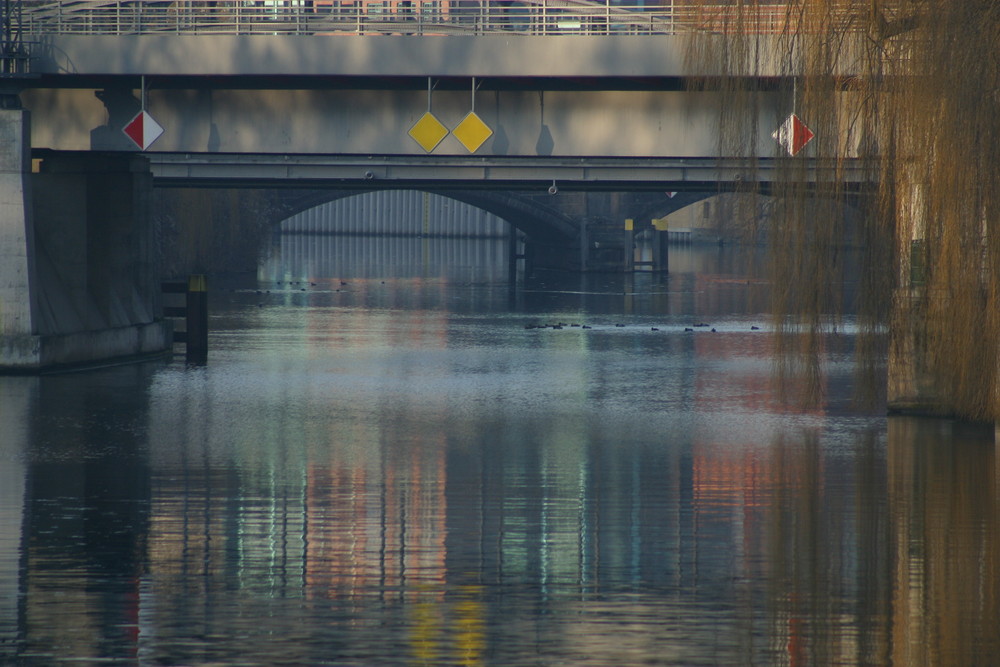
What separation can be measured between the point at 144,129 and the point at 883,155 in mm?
12911

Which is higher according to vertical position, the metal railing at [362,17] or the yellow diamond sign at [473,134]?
the metal railing at [362,17]

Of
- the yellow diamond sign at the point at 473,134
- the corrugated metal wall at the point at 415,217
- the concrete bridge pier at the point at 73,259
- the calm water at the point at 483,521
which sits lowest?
the calm water at the point at 483,521

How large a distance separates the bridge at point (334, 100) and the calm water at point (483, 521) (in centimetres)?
359

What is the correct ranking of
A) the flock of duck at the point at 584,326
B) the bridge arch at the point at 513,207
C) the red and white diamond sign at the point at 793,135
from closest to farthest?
the red and white diamond sign at the point at 793,135 → the flock of duck at the point at 584,326 → the bridge arch at the point at 513,207

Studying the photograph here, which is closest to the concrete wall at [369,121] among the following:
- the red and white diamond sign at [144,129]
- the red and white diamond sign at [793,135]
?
the red and white diamond sign at [144,129]

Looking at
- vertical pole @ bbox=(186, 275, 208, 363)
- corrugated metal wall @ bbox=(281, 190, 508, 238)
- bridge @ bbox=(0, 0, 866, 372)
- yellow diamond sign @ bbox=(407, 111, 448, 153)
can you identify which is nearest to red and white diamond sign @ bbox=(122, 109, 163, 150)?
bridge @ bbox=(0, 0, 866, 372)

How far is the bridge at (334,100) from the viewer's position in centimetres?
2392

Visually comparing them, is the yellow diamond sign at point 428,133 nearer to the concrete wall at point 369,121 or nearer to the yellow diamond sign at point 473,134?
the concrete wall at point 369,121

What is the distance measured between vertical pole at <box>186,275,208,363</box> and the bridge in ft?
9.30

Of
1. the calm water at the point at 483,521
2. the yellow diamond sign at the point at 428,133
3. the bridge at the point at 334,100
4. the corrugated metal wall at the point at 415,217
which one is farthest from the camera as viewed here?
the corrugated metal wall at the point at 415,217

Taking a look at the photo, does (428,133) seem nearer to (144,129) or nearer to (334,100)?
(334,100)

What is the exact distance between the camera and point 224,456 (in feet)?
56.5

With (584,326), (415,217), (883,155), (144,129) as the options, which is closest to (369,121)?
(144,129)

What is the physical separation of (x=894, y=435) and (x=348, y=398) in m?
8.50
